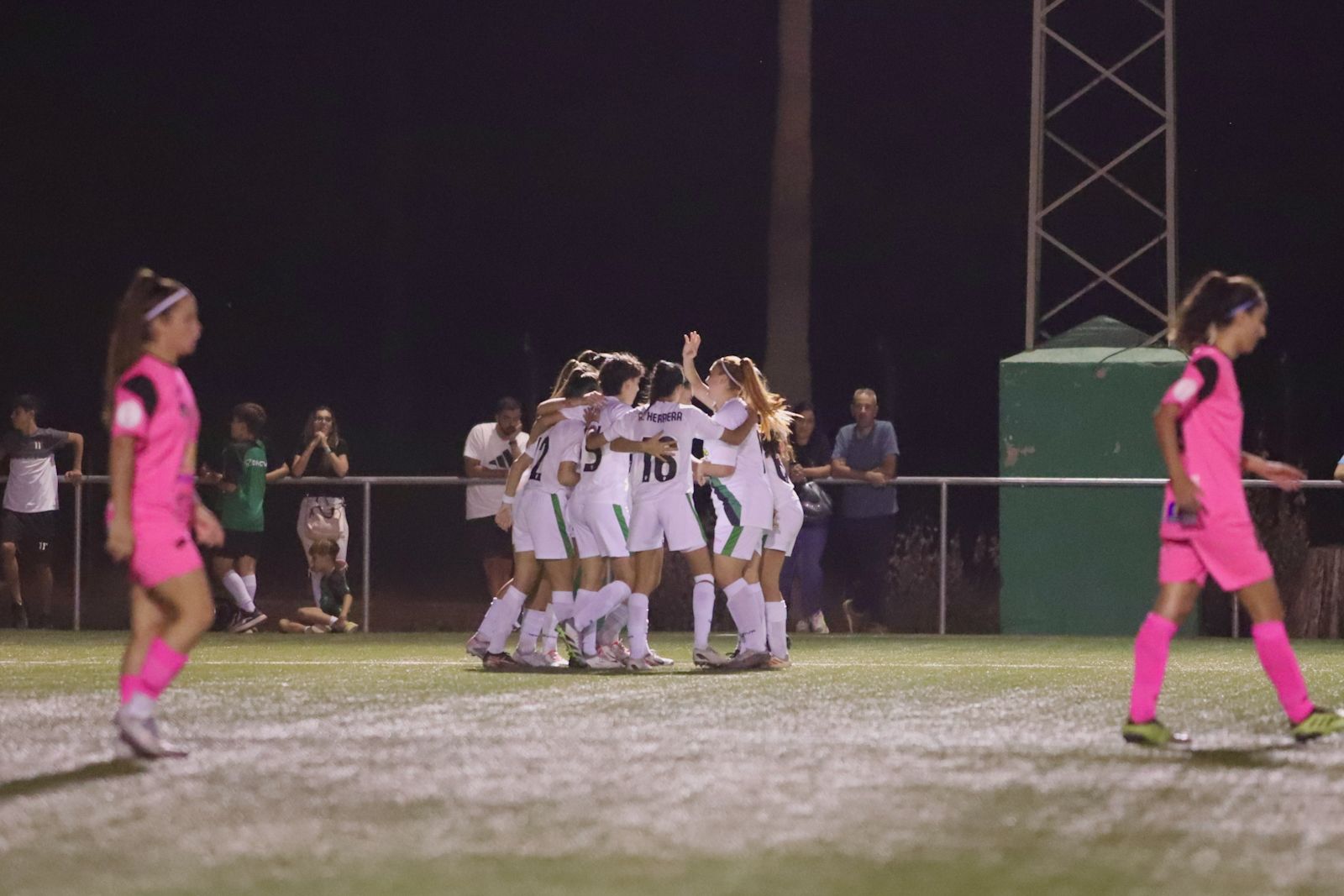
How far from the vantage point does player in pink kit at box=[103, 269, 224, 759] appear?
26.4 ft

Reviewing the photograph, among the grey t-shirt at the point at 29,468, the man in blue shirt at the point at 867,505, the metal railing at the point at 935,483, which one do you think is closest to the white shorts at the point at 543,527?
the metal railing at the point at 935,483

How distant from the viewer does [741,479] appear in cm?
1329

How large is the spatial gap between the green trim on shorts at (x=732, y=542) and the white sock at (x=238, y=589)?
5.63 metres

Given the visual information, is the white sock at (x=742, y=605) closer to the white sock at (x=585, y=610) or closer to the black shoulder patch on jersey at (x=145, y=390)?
the white sock at (x=585, y=610)

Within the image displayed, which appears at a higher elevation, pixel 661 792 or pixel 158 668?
pixel 158 668

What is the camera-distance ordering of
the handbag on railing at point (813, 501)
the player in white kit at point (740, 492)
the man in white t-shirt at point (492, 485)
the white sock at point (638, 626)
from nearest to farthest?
the player in white kit at point (740, 492) < the white sock at point (638, 626) < the man in white t-shirt at point (492, 485) < the handbag on railing at point (813, 501)

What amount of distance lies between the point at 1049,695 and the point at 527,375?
37923 mm

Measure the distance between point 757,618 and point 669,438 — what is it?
121cm

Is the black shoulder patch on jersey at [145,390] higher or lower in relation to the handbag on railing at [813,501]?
higher

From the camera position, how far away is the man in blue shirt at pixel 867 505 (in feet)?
59.7

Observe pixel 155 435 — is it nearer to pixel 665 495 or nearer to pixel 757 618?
Answer: pixel 665 495

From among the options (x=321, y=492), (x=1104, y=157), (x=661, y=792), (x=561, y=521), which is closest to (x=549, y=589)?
(x=561, y=521)

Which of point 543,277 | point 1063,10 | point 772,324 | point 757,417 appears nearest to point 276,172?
point 543,277

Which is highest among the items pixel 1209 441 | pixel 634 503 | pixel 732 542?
pixel 1209 441
